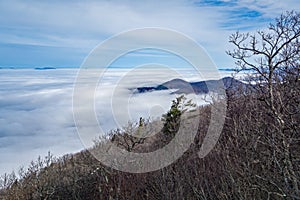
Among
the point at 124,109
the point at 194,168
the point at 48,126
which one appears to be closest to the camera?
the point at 124,109

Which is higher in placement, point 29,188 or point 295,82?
point 295,82

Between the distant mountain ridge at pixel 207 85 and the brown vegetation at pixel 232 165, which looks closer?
the brown vegetation at pixel 232 165

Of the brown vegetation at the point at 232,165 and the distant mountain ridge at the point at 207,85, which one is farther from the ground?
the distant mountain ridge at the point at 207,85

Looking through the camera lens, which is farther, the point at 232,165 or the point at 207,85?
the point at 207,85

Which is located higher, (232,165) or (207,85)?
(207,85)

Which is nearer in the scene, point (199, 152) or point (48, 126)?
point (199, 152)

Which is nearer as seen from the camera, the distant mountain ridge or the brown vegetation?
the brown vegetation

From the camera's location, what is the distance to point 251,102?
38.6 ft

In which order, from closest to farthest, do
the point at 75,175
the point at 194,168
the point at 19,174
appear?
the point at 194,168 → the point at 75,175 → the point at 19,174

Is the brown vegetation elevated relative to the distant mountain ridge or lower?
lower

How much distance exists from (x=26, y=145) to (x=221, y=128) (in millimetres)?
62564

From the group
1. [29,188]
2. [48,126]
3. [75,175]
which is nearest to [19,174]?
[29,188]

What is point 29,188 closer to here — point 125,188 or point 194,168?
point 125,188

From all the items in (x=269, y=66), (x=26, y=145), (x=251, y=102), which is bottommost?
(x=26, y=145)
